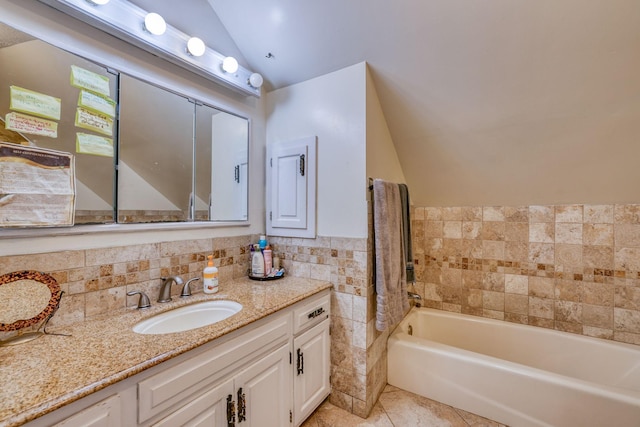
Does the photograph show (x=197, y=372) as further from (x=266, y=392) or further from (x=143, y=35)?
(x=143, y=35)

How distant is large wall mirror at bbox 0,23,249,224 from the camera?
106 cm

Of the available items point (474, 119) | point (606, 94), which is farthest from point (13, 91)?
point (606, 94)

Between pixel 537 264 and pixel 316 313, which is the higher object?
pixel 537 264

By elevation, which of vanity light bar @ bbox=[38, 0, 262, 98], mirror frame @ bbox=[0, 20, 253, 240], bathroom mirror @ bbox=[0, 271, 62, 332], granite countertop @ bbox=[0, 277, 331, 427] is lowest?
granite countertop @ bbox=[0, 277, 331, 427]

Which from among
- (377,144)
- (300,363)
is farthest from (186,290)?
(377,144)

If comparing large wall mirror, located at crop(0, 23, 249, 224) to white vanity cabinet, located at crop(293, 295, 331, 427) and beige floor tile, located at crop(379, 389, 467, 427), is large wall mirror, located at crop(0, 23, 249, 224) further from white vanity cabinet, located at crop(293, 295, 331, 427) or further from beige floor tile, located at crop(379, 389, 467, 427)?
beige floor tile, located at crop(379, 389, 467, 427)

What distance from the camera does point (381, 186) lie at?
1.68 m

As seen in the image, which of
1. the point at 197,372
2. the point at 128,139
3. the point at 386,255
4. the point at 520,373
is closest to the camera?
the point at 197,372

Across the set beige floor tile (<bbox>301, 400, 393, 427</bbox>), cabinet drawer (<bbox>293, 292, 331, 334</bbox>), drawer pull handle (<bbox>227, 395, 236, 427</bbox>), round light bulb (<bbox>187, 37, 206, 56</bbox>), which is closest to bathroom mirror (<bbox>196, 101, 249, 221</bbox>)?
round light bulb (<bbox>187, 37, 206, 56</bbox>)

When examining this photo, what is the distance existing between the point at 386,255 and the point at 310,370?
32.2 inches

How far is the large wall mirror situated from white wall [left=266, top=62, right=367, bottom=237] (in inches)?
19.2

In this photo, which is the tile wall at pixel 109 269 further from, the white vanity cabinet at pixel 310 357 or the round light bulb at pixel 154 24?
the round light bulb at pixel 154 24

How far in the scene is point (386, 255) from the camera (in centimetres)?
171

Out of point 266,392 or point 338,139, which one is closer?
point 266,392
